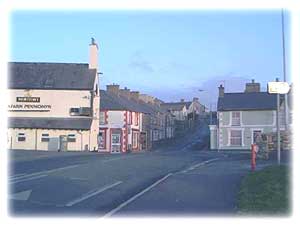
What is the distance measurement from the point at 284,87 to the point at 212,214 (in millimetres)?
8850

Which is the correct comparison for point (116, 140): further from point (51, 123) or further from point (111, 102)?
point (51, 123)

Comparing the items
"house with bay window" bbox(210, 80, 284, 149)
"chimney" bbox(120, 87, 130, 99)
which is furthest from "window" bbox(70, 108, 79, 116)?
"chimney" bbox(120, 87, 130, 99)

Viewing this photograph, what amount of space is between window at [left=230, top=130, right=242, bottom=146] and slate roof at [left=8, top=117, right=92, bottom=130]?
1770cm

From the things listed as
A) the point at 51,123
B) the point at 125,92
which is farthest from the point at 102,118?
the point at 125,92

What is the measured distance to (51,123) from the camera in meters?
52.5

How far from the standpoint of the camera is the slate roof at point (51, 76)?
54812 millimetres

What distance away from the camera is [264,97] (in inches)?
2419

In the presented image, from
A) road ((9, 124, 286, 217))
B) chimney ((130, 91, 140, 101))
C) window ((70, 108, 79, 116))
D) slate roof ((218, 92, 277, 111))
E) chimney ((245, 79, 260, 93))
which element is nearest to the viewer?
road ((9, 124, 286, 217))

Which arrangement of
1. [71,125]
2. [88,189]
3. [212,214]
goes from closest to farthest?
[212,214], [88,189], [71,125]

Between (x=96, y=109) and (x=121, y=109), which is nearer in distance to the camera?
(x=96, y=109)

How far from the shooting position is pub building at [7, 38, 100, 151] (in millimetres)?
51438

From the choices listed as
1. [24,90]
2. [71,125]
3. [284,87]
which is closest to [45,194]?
[284,87]

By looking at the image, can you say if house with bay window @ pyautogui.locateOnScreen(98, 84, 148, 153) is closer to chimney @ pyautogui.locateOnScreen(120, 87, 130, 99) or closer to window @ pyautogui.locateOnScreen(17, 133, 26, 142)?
window @ pyautogui.locateOnScreen(17, 133, 26, 142)
